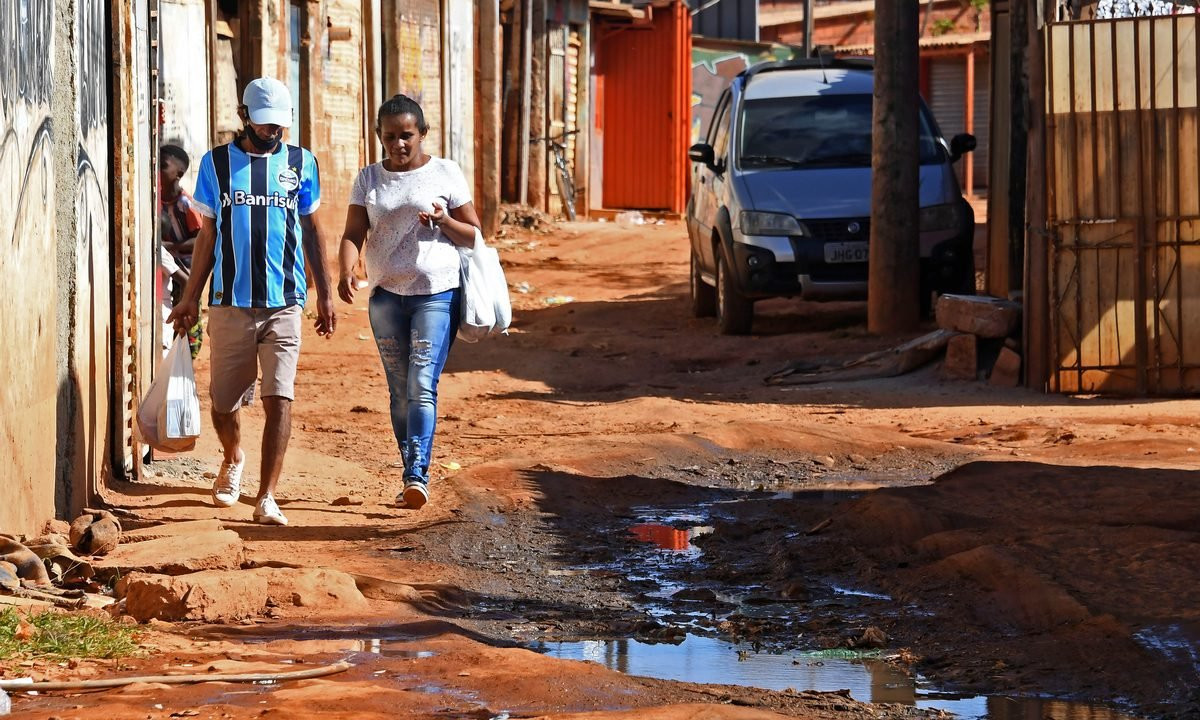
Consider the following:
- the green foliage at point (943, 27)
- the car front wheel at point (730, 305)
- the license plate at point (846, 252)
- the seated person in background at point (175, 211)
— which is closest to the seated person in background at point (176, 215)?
the seated person in background at point (175, 211)

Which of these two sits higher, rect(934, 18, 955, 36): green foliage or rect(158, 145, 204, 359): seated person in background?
rect(934, 18, 955, 36): green foliage

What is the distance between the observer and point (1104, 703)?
438 cm

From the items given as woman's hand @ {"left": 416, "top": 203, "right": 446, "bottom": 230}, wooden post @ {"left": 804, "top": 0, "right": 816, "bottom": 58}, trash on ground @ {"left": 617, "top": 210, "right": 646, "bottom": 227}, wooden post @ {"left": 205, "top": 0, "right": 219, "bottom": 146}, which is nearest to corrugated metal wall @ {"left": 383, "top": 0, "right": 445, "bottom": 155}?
wooden post @ {"left": 205, "top": 0, "right": 219, "bottom": 146}

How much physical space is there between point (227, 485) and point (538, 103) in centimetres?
1718

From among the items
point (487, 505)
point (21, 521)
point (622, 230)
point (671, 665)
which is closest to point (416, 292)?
point (487, 505)

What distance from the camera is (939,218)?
43.5ft

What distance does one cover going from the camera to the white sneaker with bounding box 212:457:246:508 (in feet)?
23.6

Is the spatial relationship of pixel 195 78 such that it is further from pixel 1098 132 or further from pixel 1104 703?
pixel 1104 703

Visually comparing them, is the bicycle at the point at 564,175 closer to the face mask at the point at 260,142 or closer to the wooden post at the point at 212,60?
the wooden post at the point at 212,60

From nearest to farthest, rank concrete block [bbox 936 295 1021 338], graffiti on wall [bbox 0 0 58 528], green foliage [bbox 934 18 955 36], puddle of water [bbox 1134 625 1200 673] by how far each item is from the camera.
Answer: puddle of water [bbox 1134 625 1200 673], graffiti on wall [bbox 0 0 58 528], concrete block [bbox 936 295 1021 338], green foliage [bbox 934 18 955 36]

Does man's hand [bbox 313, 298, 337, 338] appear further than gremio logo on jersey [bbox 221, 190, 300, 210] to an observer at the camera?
Yes

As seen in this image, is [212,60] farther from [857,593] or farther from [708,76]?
[708,76]

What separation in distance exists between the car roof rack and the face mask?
26.1 feet

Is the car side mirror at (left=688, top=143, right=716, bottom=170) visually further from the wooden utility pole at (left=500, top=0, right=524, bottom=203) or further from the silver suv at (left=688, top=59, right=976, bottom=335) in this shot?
the wooden utility pole at (left=500, top=0, right=524, bottom=203)
